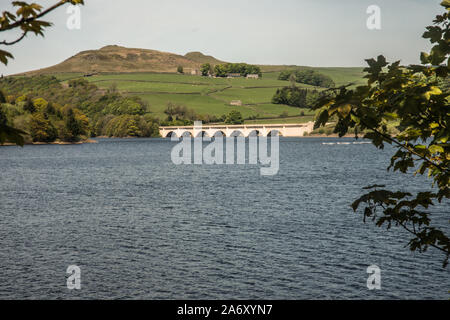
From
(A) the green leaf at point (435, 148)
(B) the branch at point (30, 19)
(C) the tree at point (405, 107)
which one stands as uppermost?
(B) the branch at point (30, 19)

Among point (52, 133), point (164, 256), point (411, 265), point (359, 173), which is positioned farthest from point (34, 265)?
point (52, 133)

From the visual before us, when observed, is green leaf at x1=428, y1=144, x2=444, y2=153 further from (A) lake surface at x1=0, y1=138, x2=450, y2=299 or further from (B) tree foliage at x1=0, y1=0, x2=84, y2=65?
(A) lake surface at x1=0, y1=138, x2=450, y2=299

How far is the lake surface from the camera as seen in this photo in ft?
72.6

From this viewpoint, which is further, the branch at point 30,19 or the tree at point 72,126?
the tree at point 72,126

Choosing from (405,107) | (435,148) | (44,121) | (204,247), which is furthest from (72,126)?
(405,107)

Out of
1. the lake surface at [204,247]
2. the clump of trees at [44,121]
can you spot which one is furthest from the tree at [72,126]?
the lake surface at [204,247]

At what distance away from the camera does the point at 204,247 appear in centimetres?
2953

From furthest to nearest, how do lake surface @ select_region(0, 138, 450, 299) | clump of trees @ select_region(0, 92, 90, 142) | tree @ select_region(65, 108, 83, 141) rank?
tree @ select_region(65, 108, 83, 141)
clump of trees @ select_region(0, 92, 90, 142)
lake surface @ select_region(0, 138, 450, 299)

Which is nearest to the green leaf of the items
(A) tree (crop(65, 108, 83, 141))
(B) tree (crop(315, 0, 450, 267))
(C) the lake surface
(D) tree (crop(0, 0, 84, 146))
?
(B) tree (crop(315, 0, 450, 267))

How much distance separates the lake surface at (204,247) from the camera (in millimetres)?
22125

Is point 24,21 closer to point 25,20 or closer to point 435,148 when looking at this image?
point 25,20

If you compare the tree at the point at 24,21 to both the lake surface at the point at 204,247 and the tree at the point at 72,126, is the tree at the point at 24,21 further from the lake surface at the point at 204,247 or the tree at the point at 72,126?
the tree at the point at 72,126

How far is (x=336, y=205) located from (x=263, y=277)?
24228 mm
